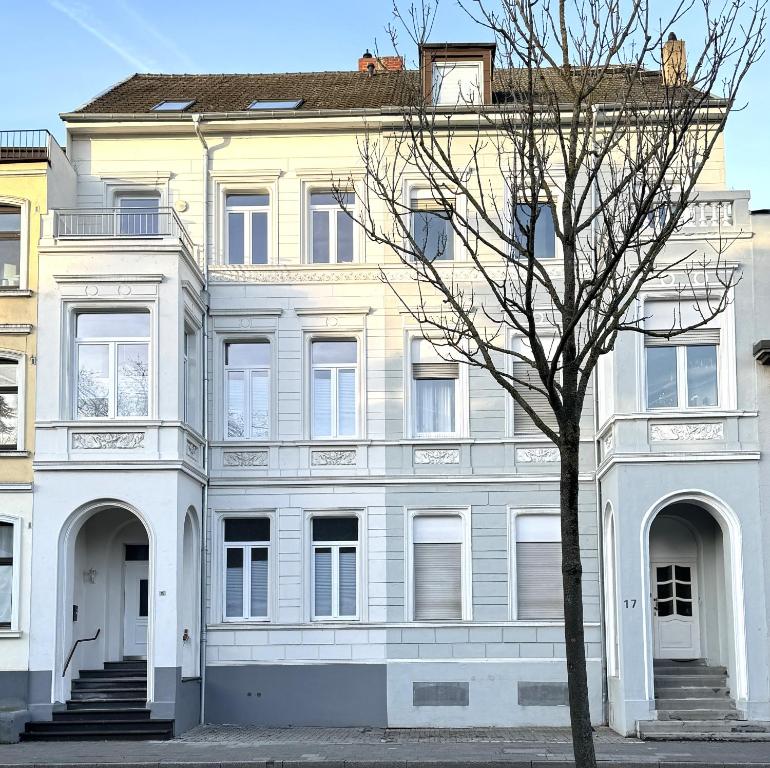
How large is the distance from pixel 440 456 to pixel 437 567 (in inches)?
82.6

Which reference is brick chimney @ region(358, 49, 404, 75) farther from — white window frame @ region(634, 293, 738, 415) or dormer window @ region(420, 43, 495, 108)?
white window frame @ region(634, 293, 738, 415)

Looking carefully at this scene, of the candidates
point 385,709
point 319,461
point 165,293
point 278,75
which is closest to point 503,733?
point 385,709

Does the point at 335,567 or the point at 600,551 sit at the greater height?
the point at 600,551

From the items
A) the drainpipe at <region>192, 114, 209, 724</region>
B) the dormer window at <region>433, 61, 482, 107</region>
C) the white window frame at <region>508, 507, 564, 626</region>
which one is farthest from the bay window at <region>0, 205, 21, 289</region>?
the white window frame at <region>508, 507, 564, 626</region>

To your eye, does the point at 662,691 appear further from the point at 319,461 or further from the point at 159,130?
the point at 159,130

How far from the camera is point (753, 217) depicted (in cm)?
2184

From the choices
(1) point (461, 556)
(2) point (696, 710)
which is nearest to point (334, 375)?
(1) point (461, 556)

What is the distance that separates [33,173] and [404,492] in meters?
9.04

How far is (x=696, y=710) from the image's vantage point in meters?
20.6

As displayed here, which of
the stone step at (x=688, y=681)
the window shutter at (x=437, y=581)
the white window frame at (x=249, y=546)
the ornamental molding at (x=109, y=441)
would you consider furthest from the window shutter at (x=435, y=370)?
the stone step at (x=688, y=681)

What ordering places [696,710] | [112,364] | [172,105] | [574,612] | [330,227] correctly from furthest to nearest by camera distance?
[172,105], [330,227], [112,364], [696,710], [574,612]

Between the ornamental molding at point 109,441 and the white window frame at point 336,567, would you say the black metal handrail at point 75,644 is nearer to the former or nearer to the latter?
the ornamental molding at point 109,441

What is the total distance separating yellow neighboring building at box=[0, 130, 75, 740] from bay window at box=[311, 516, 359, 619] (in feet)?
17.7

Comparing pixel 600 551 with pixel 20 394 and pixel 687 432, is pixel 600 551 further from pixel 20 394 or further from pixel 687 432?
pixel 20 394
